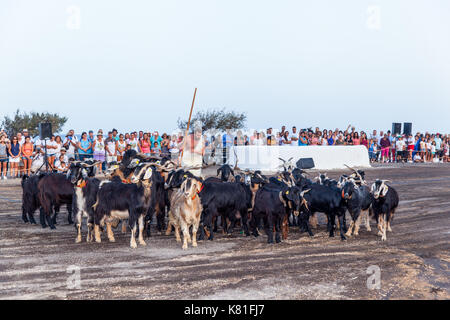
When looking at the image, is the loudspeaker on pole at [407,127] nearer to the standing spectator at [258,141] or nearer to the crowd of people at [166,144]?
the crowd of people at [166,144]

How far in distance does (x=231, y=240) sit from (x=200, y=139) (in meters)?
2.82

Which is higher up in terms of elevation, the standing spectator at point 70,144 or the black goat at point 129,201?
the standing spectator at point 70,144

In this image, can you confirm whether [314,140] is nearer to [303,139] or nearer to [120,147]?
[303,139]

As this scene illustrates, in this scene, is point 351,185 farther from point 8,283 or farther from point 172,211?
point 8,283

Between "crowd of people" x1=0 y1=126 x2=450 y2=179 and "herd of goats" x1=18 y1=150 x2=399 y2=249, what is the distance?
80.6 inches

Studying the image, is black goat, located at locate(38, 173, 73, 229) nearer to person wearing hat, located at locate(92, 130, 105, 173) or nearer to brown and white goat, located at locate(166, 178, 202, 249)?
brown and white goat, located at locate(166, 178, 202, 249)

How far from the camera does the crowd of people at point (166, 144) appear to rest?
2006cm

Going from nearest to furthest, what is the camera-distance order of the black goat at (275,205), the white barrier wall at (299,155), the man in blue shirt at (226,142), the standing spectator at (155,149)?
the black goat at (275,205) < the standing spectator at (155,149) < the white barrier wall at (299,155) < the man in blue shirt at (226,142)

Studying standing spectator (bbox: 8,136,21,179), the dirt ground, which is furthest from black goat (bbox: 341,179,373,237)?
standing spectator (bbox: 8,136,21,179)

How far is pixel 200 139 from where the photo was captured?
11953mm

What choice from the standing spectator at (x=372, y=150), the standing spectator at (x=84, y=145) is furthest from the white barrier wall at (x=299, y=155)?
the standing spectator at (x=84, y=145)

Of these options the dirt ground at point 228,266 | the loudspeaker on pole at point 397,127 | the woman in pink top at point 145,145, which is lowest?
the dirt ground at point 228,266
